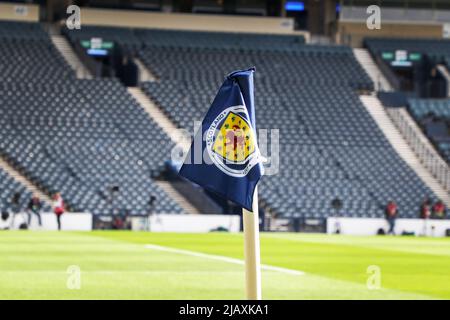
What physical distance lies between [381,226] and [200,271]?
96.5ft

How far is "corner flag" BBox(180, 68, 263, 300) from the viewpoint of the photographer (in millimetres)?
8938

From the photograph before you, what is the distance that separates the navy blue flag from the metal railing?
4935 cm

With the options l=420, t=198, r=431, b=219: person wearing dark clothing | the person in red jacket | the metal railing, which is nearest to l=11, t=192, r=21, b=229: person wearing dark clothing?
the person in red jacket

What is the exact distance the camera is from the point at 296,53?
6556cm

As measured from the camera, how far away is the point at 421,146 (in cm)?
5994

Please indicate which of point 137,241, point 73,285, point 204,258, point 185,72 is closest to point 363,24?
point 185,72

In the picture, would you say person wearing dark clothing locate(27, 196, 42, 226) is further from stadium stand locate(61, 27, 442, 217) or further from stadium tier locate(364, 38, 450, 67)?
stadium tier locate(364, 38, 450, 67)

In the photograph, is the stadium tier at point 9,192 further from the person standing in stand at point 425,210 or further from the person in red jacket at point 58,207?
the person standing in stand at point 425,210

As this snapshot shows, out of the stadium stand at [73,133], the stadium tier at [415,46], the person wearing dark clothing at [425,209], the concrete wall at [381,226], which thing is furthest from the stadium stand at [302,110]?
the concrete wall at [381,226]

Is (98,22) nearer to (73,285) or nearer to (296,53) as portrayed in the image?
(296,53)

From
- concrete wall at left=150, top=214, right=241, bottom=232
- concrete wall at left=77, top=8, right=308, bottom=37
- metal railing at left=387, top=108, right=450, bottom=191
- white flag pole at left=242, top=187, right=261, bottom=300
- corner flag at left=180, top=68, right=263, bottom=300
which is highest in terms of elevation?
concrete wall at left=77, top=8, right=308, bottom=37

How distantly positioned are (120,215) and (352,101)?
19458 mm
